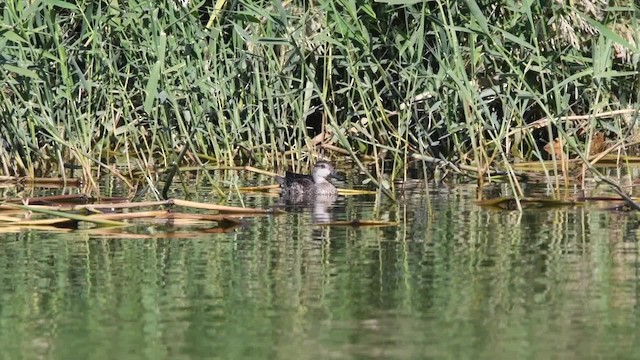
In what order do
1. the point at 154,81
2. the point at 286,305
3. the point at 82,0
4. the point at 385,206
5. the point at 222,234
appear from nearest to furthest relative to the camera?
the point at 286,305 → the point at 222,234 → the point at 154,81 → the point at 385,206 → the point at 82,0

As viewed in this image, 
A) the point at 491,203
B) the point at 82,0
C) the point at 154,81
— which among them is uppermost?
the point at 82,0

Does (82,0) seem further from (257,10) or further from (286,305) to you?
(286,305)

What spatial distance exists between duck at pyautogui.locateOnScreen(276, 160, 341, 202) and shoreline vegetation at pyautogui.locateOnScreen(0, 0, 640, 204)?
1.05 ft

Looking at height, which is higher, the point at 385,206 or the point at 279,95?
the point at 279,95

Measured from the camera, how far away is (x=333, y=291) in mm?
5973

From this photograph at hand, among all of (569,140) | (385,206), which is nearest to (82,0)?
(385,206)

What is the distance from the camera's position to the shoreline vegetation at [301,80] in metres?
9.38

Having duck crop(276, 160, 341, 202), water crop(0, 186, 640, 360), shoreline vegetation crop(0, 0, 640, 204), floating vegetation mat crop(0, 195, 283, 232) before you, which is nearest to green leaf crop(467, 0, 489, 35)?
shoreline vegetation crop(0, 0, 640, 204)

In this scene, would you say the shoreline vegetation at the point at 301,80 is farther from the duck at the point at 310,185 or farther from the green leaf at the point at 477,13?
the duck at the point at 310,185

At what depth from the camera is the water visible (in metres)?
4.93

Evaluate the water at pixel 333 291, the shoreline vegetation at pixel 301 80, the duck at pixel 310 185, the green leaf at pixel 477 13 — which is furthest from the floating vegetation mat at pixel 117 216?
the green leaf at pixel 477 13

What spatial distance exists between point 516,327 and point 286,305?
0.94 m

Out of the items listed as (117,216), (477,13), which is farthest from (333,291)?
(477,13)

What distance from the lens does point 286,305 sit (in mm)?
5676
